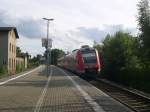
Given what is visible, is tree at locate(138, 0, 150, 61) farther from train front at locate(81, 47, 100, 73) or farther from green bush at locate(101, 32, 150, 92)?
train front at locate(81, 47, 100, 73)

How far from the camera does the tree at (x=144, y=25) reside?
3179 centimetres

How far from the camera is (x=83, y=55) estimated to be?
4066 centimetres

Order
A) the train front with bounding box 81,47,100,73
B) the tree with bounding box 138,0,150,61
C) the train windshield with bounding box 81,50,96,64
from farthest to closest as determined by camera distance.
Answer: the train windshield with bounding box 81,50,96,64, the train front with bounding box 81,47,100,73, the tree with bounding box 138,0,150,61

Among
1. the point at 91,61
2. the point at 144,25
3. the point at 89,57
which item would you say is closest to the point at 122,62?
the point at 91,61

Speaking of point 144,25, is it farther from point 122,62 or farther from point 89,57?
point 122,62

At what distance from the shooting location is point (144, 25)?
106 ft

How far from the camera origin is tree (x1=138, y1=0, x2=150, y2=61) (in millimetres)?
31791

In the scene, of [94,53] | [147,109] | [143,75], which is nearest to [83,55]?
[94,53]

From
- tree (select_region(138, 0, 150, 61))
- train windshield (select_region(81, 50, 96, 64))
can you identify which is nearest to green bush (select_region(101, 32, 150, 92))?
tree (select_region(138, 0, 150, 61))

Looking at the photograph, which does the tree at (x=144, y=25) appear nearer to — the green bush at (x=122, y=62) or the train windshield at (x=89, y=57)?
the green bush at (x=122, y=62)

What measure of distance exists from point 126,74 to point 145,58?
5304mm

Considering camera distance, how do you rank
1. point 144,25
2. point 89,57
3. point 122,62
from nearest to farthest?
point 144,25
point 89,57
point 122,62

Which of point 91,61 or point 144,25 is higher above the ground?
point 144,25

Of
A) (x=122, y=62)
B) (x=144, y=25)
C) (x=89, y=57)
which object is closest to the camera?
(x=144, y=25)
